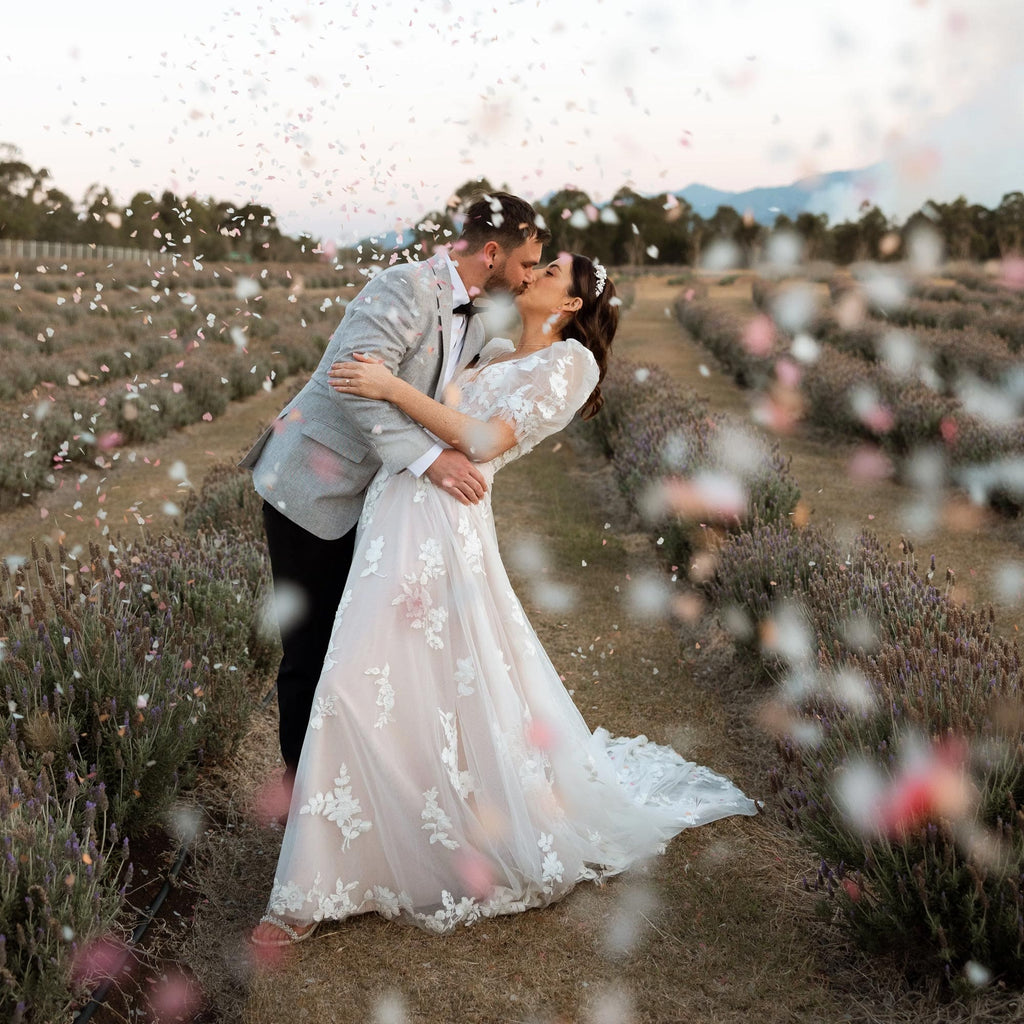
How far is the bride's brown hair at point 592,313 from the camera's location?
11.1ft

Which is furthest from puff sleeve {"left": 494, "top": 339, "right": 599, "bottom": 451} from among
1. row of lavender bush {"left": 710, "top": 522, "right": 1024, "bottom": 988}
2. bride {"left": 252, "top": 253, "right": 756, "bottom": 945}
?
row of lavender bush {"left": 710, "top": 522, "right": 1024, "bottom": 988}

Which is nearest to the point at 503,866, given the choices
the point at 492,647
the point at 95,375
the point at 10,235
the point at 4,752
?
the point at 492,647

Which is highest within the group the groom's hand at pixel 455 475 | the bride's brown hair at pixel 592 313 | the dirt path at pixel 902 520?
the bride's brown hair at pixel 592 313

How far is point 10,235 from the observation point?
58.1m

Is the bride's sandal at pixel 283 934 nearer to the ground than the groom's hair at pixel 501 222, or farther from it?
nearer to the ground

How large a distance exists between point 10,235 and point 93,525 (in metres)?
59.4

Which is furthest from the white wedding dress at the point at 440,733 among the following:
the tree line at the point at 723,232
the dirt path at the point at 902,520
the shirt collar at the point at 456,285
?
the tree line at the point at 723,232

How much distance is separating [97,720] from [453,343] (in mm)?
1856

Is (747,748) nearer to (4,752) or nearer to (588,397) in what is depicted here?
(588,397)

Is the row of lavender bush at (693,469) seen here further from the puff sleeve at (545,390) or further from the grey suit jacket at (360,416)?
the grey suit jacket at (360,416)

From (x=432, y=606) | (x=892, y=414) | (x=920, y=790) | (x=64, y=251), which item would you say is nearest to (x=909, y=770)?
(x=920, y=790)

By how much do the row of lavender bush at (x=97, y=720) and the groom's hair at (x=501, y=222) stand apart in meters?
1.92

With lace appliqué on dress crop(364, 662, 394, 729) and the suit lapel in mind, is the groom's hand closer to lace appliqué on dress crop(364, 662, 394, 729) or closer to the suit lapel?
the suit lapel

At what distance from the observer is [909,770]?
2746 millimetres
